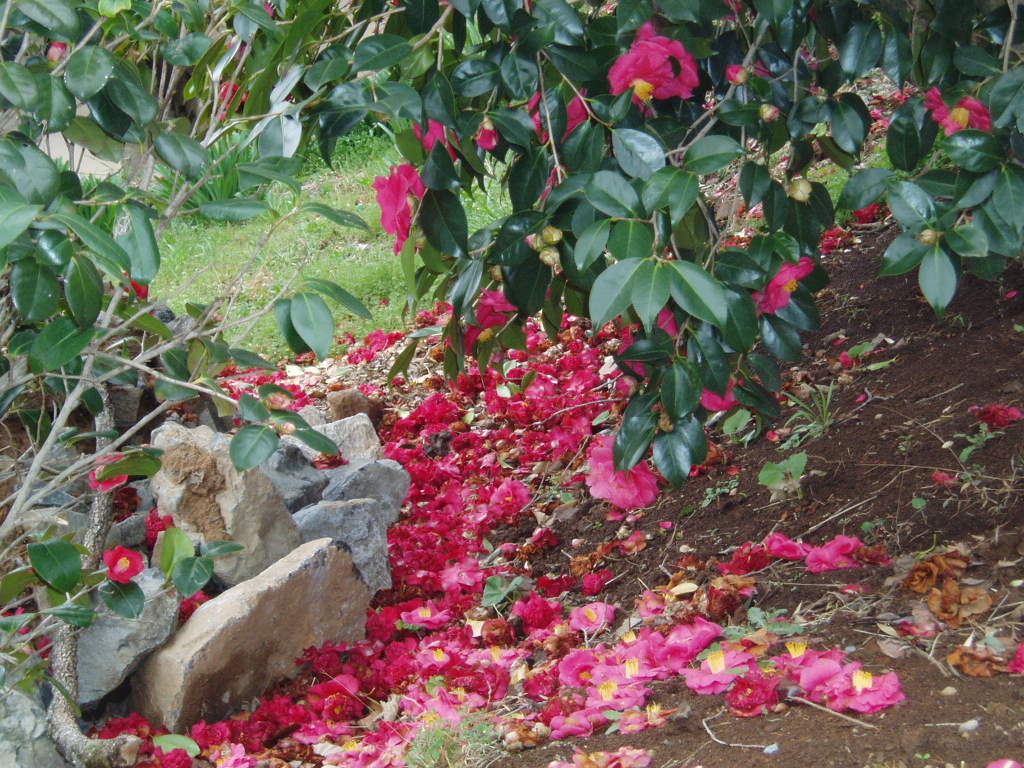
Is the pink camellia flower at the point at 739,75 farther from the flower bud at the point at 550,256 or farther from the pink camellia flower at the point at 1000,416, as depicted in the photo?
the pink camellia flower at the point at 1000,416

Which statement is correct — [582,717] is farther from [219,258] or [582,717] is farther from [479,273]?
[219,258]

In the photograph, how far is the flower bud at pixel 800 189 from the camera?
166 centimetres

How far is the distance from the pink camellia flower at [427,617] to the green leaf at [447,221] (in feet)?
3.62

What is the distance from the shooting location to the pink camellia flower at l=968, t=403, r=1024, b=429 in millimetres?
2262

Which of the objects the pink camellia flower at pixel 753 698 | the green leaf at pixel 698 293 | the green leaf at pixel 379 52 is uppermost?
the green leaf at pixel 379 52

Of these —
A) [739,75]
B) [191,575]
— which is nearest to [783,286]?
[739,75]

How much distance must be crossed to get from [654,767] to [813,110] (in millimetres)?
1006

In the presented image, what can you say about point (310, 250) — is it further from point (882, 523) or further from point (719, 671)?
point (719, 671)

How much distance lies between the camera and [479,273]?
1.64 metres

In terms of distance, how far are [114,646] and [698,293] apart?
1593 millimetres

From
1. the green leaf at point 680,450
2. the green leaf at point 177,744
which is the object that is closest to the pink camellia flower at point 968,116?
the green leaf at point 680,450

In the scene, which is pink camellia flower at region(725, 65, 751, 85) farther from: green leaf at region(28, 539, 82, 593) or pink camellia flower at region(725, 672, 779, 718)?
green leaf at region(28, 539, 82, 593)

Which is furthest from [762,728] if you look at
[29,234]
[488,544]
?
[488,544]

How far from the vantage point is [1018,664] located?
1545 millimetres
